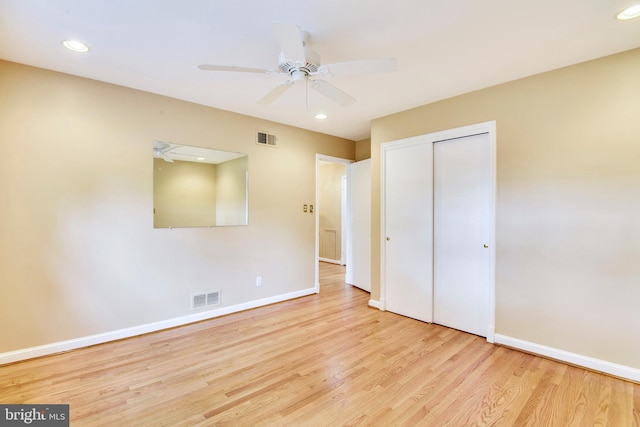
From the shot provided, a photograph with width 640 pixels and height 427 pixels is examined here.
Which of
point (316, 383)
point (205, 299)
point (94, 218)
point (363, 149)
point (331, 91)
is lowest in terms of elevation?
point (316, 383)

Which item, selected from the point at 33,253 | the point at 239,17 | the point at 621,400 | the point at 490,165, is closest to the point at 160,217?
the point at 33,253

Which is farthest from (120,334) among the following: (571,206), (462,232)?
(571,206)

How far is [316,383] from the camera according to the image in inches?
86.8

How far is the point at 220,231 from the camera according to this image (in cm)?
360

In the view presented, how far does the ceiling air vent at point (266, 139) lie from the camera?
3.91 m

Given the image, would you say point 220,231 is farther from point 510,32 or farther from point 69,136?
point 510,32

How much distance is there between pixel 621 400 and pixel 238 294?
3583mm

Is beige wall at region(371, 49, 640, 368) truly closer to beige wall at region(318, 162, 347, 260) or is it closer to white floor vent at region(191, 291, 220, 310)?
white floor vent at region(191, 291, 220, 310)

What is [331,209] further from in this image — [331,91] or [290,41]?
[290,41]

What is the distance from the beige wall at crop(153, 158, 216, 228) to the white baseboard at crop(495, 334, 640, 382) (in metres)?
3.40

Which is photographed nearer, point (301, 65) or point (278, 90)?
point (301, 65)

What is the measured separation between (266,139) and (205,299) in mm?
2188

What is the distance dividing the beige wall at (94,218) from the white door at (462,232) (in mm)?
2341

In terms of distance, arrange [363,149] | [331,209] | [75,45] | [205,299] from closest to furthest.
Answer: [75,45] < [205,299] < [363,149] < [331,209]
